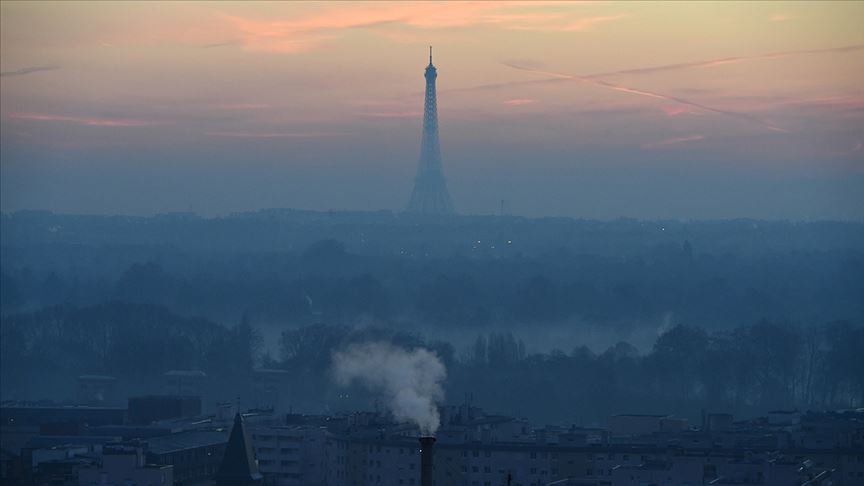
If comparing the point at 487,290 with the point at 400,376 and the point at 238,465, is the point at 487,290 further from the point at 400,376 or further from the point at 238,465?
the point at 238,465

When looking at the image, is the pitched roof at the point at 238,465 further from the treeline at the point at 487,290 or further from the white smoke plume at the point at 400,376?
the treeline at the point at 487,290

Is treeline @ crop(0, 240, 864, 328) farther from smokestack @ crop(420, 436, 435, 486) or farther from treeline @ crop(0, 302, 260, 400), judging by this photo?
Answer: smokestack @ crop(420, 436, 435, 486)

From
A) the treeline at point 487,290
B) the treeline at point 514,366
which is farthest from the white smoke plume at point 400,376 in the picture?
the treeline at point 487,290

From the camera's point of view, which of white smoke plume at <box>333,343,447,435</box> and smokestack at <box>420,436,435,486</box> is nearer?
smokestack at <box>420,436,435,486</box>

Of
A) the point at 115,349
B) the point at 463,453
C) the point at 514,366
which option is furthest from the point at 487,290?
the point at 463,453

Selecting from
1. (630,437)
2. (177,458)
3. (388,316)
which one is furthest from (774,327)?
(177,458)

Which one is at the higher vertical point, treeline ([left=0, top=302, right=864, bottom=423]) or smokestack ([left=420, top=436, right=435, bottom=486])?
treeline ([left=0, top=302, right=864, bottom=423])

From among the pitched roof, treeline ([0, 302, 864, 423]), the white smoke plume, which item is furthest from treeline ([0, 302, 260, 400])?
the pitched roof
